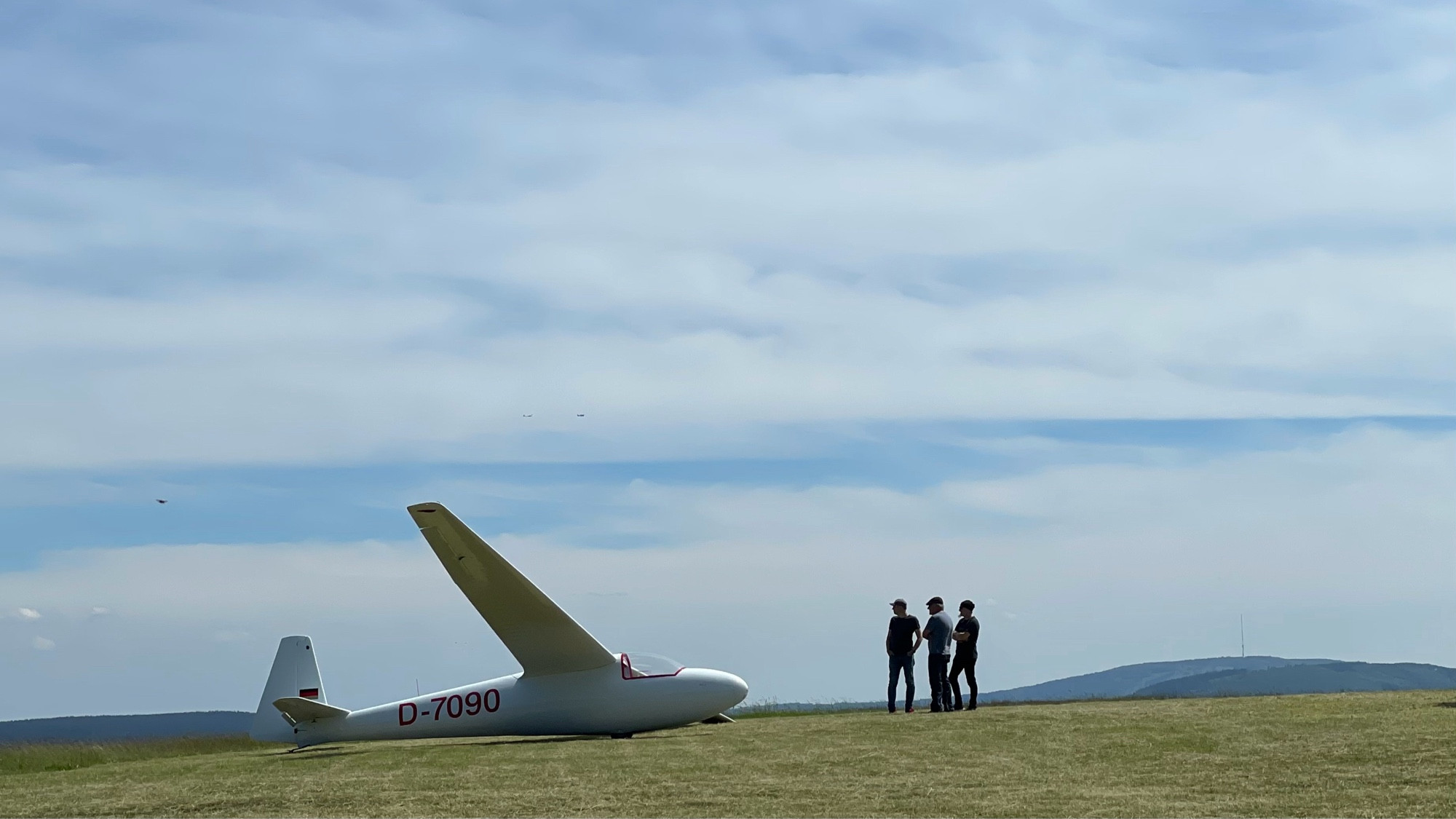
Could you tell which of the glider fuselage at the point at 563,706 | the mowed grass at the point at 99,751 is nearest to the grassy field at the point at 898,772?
the glider fuselage at the point at 563,706

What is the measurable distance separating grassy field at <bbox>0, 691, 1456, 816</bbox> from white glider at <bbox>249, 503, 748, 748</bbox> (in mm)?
1068

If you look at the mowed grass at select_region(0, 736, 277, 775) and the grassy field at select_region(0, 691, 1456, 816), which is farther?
the mowed grass at select_region(0, 736, 277, 775)

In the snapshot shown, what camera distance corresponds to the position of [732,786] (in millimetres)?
13102

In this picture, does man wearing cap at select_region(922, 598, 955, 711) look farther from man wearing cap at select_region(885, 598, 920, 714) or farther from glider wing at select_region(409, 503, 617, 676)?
glider wing at select_region(409, 503, 617, 676)

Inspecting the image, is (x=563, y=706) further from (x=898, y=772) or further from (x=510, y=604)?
(x=898, y=772)

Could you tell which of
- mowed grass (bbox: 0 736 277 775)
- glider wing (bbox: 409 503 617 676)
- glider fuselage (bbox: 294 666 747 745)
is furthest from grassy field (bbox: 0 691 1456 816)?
mowed grass (bbox: 0 736 277 775)

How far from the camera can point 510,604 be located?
21156 mm

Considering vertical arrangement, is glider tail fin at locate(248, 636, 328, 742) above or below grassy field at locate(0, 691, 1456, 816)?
above

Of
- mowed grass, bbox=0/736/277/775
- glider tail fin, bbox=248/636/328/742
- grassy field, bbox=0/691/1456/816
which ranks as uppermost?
glider tail fin, bbox=248/636/328/742

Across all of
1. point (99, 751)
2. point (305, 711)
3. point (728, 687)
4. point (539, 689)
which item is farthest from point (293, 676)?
point (728, 687)

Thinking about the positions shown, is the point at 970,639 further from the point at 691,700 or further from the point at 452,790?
the point at 452,790

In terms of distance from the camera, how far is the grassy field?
1152 centimetres

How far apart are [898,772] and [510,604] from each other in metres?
9.18

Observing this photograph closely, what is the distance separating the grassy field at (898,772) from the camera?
1152cm
